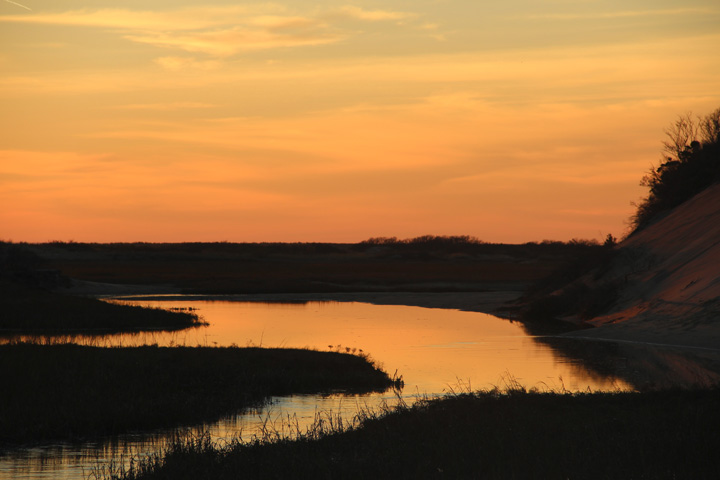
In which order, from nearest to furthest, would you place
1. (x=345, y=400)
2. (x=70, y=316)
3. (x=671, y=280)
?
(x=345, y=400) → (x=671, y=280) → (x=70, y=316)

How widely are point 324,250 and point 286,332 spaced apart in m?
141

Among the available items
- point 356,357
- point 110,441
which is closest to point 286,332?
point 356,357

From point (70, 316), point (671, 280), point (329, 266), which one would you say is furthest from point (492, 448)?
point (329, 266)

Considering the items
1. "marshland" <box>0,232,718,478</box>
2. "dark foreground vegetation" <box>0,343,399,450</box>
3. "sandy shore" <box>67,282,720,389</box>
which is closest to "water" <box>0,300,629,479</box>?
"marshland" <box>0,232,718,478</box>

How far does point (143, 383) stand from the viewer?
20.0 meters

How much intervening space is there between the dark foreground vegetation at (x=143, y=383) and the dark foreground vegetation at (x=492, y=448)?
130 inches

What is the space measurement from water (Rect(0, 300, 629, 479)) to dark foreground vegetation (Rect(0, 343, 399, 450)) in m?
0.73

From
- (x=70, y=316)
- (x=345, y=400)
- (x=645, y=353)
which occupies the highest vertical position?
Result: (x=70, y=316)

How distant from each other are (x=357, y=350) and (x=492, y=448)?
1853 centimetres

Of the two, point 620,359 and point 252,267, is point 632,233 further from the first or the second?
point 252,267

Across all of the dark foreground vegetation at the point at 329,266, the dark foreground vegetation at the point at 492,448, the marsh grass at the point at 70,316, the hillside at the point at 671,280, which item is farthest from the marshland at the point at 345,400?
the dark foreground vegetation at the point at 329,266

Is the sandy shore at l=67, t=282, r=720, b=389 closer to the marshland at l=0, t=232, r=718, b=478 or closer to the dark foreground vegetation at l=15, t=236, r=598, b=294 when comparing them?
the marshland at l=0, t=232, r=718, b=478

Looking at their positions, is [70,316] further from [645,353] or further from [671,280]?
[671,280]

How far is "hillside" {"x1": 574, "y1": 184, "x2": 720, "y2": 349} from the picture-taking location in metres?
32.0
